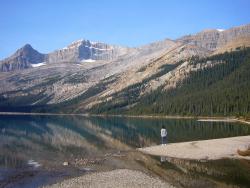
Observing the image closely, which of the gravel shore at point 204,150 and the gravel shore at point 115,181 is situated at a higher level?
the gravel shore at point 204,150

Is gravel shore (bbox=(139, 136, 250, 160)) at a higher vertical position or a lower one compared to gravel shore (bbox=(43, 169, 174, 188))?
higher

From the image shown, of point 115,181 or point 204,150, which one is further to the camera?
point 204,150

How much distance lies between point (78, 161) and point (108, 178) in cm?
1769

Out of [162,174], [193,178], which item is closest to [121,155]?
[162,174]

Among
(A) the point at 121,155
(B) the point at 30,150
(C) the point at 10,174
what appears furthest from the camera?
(B) the point at 30,150

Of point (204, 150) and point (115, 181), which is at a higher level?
point (204, 150)

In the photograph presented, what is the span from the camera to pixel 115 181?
50.0 metres

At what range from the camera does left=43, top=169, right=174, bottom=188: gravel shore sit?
156 feet

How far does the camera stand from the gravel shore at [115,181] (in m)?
47.5

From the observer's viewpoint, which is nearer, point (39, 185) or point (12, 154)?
point (39, 185)

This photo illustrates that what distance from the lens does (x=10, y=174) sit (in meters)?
58.3

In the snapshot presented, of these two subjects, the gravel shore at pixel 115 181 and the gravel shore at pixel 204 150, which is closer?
the gravel shore at pixel 115 181

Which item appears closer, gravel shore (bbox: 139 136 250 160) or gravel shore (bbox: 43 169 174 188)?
gravel shore (bbox: 43 169 174 188)

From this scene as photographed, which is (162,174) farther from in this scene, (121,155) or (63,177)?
(121,155)
